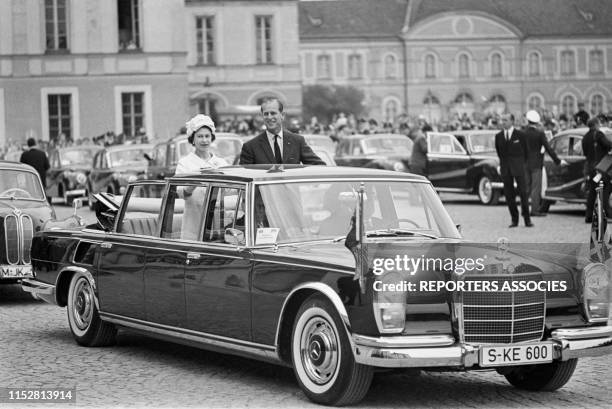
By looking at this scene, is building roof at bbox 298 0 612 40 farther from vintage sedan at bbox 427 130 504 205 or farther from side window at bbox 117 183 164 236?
side window at bbox 117 183 164 236

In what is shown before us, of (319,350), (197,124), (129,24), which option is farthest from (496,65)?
(319,350)

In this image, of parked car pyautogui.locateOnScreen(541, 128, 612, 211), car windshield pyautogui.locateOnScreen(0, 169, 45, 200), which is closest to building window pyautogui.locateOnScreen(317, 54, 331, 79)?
parked car pyautogui.locateOnScreen(541, 128, 612, 211)

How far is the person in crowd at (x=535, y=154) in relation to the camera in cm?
2542

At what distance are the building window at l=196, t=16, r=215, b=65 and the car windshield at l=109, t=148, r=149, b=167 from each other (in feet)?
132

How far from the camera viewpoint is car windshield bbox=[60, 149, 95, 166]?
1459 inches

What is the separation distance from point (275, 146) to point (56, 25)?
151ft

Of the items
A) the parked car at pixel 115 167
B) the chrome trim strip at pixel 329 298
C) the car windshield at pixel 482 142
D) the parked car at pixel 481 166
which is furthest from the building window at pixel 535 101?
the chrome trim strip at pixel 329 298

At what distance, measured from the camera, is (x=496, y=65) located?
13275 cm

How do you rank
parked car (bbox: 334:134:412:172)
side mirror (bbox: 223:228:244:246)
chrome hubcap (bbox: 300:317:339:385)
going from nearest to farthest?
1. chrome hubcap (bbox: 300:317:339:385)
2. side mirror (bbox: 223:228:244:246)
3. parked car (bbox: 334:134:412:172)

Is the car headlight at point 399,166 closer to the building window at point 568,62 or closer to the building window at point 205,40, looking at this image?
the building window at point 205,40

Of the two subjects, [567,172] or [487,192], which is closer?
[567,172]

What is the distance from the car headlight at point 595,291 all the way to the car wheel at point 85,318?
4.19 m

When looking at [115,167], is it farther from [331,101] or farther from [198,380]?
[331,101]

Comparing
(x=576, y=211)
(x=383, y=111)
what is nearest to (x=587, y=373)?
(x=576, y=211)
